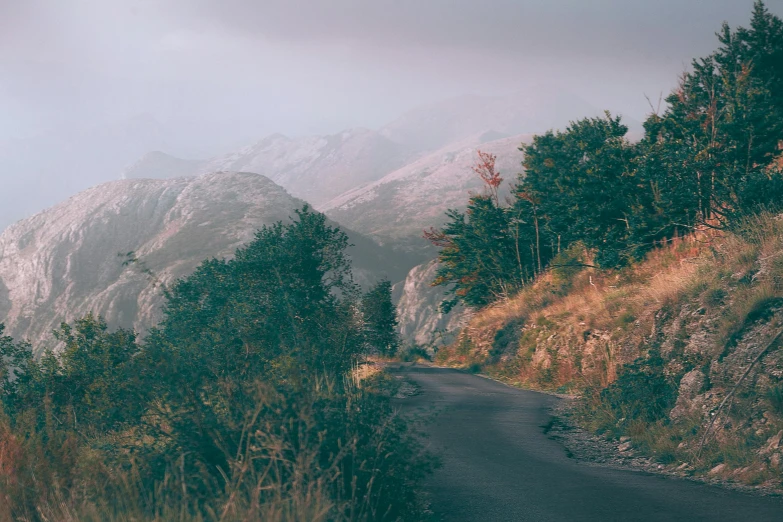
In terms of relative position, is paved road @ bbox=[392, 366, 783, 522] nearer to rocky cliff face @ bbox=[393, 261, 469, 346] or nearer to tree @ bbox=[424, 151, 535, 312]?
tree @ bbox=[424, 151, 535, 312]

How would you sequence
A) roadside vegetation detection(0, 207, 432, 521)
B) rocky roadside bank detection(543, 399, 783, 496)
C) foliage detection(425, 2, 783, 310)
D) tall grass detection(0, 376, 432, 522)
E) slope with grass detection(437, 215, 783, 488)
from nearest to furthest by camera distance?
tall grass detection(0, 376, 432, 522)
roadside vegetation detection(0, 207, 432, 521)
rocky roadside bank detection(543, 399, 783, 496)
slope with grass detection(437, 215, 783, 488)
foliage detection(425, 2, 783, 310)

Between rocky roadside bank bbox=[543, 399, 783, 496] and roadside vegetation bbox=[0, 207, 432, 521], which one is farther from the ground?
roadside vegetation bbox=[0, 207, 432, 521]

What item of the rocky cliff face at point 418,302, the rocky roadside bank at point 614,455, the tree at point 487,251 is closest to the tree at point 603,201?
the tree at point 487,251

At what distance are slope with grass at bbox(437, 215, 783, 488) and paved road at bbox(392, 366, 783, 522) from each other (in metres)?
0.91

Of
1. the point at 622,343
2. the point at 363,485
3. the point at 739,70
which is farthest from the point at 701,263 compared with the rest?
the point at 739,70

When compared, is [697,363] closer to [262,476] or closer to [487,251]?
[262,476]

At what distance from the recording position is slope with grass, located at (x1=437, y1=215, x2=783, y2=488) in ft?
28.0

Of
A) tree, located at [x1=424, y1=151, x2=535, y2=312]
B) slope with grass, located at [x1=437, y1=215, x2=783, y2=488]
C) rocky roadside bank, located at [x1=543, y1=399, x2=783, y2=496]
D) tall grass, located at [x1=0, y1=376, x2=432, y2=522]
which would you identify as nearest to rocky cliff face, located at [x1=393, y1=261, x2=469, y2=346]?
tree, located at [x1=424, y1=151, x2=535, y2=312]

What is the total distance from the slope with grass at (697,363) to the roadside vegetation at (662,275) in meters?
0.03

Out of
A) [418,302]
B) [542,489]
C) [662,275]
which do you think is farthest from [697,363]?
[418,302]

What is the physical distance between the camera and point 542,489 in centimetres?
773

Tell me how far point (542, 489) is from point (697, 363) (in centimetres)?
477

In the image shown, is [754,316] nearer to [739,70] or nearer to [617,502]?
[617,502]

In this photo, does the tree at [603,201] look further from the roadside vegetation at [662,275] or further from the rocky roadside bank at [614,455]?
the rocky roadside bank at [614,455]
